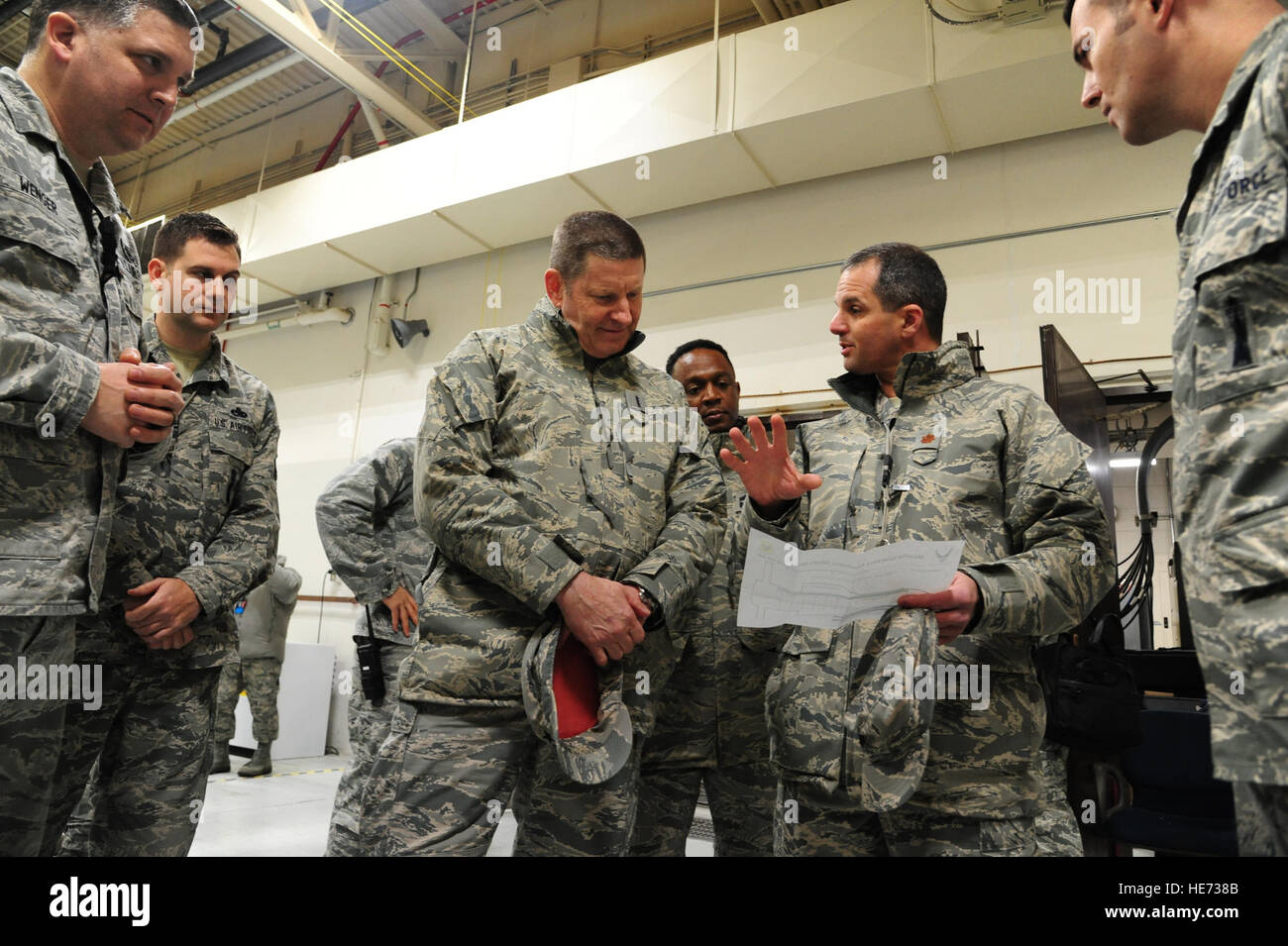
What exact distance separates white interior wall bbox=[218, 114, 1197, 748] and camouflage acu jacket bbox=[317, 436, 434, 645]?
233cm

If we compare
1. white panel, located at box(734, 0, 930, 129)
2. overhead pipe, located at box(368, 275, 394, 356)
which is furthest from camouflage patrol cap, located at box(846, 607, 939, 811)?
overhead pipe, located at box(368, 275, 394, 356)

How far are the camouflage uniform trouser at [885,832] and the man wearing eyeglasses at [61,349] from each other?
1248 millimetres

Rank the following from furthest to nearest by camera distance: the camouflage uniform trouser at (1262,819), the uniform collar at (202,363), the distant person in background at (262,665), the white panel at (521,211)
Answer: the white panel at (521,211)
the distant person in background at (262,665)
the uniform collar at (202,363)
the camouflage uniform trouser at (1262,819)

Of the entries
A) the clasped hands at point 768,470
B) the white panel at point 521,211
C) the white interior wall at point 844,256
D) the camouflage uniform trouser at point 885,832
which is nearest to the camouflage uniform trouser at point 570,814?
the camouflage uniform trouser at point 885,832

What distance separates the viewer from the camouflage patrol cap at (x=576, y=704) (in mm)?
1210

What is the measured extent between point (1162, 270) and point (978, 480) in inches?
121

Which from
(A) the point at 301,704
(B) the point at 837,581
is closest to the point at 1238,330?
(B) the point at 837,581

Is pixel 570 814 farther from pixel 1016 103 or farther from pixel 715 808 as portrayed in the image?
pixel 1016 103

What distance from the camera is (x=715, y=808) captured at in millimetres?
1938

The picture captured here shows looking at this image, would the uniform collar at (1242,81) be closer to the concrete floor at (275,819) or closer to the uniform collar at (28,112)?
the uniform collar at (28,112)

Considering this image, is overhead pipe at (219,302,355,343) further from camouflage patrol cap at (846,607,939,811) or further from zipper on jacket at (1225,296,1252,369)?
zipper on jacket at (1225,296,1252,369)

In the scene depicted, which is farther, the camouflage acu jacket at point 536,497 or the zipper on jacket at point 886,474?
the zipper on jacket at point 886,474

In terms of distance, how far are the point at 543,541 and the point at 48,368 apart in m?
0.76

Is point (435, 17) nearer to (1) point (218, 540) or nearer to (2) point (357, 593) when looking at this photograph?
(2) point (357, 593)
